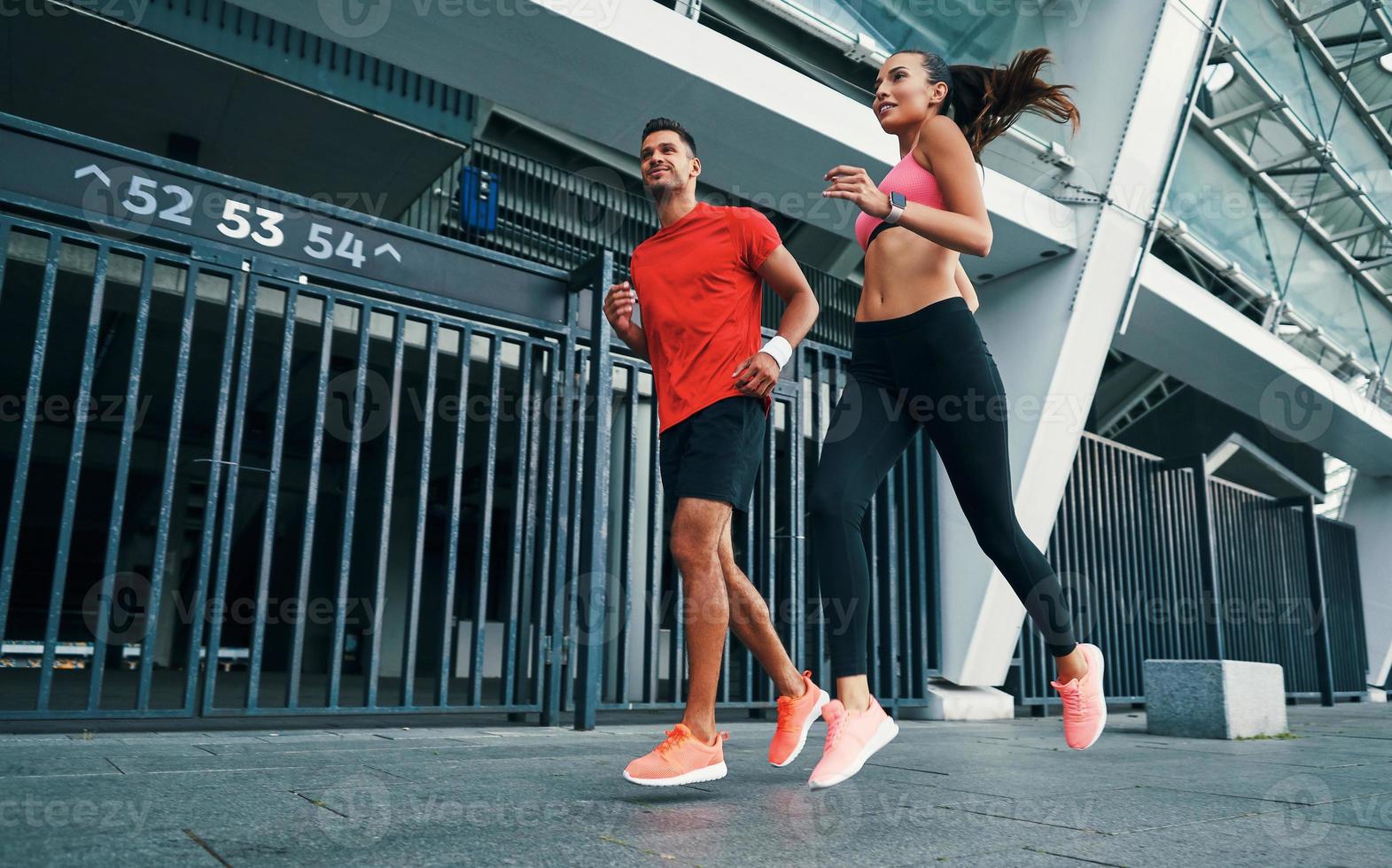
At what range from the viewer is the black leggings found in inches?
103

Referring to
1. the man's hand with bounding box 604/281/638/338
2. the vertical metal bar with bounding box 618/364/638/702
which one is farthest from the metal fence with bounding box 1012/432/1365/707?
the man's hand with bounding box 604/281/638/338

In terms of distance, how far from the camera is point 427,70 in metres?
5.36

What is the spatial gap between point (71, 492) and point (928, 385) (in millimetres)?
3523

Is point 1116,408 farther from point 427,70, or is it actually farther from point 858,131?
point 427,70

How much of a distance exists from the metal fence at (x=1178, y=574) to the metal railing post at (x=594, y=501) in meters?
4.22

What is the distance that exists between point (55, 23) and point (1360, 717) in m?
12.7

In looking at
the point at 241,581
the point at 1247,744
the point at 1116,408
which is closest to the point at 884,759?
the point at 1247,744

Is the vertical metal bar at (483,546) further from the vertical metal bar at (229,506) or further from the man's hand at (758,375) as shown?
the man's hand at (758,375)

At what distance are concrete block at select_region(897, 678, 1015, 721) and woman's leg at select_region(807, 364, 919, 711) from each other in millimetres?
4776

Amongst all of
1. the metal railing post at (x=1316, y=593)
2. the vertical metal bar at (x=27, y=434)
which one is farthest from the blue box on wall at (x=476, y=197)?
the metal railing post at (x=1316, y=593)

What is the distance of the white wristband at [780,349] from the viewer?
2.68m

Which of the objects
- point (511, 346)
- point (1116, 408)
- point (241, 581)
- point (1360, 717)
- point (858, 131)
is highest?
point (1116, 408)

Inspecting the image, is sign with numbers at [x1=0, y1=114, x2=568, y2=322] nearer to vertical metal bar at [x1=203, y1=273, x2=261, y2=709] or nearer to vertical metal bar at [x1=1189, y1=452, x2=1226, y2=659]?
vertical metal bar at [x1=203, y1=273, x2=261, y2=709]

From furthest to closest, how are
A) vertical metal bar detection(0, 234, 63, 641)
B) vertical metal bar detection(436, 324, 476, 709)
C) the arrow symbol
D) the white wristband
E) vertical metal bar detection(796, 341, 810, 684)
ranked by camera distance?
vertical metal bar detection(796, 341, 810, 684) < vertical metal bar detection(436, 324, 476, 709) < the arrow symbol < vertical metal bar detection(0, 234, 63, 641) < the white wristband
